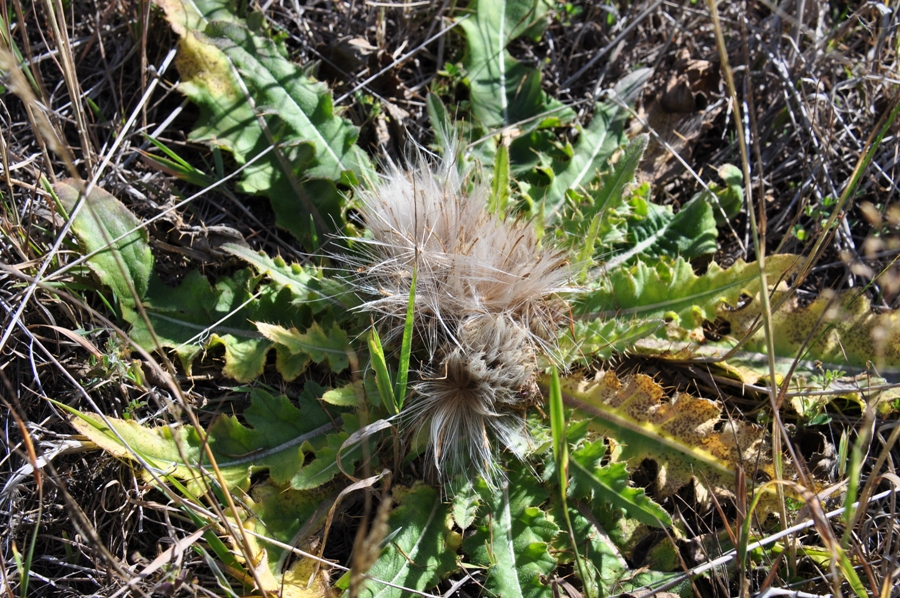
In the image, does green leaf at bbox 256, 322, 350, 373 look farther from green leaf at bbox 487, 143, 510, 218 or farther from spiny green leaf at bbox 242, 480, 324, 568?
green leaf at bbox 487, 143, 510, 218

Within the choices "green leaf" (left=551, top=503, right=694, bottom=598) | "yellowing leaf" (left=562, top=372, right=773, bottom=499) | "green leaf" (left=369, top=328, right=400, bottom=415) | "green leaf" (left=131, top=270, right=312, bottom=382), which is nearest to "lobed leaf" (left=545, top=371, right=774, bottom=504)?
"yellowing leaf" (left=562, top=372, right=773, bottom=499)

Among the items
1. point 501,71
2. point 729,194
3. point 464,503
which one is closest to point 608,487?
point 464,503

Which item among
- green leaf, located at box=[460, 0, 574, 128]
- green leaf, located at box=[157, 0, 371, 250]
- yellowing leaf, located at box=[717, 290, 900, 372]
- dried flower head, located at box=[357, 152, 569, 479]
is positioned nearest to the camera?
dried flower head, located at box=[357, 152, 569, 479]

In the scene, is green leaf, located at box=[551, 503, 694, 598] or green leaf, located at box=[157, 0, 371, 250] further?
green leaf, located at box=[157, 0, 371, 250]

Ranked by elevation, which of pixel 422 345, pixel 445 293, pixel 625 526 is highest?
pixel 445 293

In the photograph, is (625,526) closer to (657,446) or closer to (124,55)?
(657,446)

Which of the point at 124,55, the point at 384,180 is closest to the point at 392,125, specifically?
the point at 384,180

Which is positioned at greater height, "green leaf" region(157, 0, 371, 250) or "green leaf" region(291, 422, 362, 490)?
"green leaf" region(157, 0, 371, 250)
